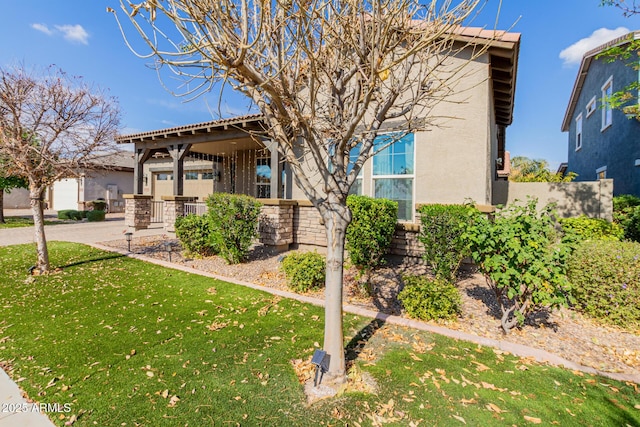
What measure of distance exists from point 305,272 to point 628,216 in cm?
1015

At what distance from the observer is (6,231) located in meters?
13.2

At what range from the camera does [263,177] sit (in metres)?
14.6

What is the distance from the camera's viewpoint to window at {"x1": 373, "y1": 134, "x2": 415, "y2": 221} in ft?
25.5

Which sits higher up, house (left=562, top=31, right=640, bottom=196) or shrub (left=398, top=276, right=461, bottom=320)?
house (left=562, top=31, right=640, bottom=196)

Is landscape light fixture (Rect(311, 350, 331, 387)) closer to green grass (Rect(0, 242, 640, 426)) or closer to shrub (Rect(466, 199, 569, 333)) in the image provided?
green grass (Rect(0, 242, 640, 426))

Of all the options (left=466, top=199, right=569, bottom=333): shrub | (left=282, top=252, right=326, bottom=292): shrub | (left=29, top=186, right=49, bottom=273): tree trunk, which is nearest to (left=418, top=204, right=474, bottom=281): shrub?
(left=466, top=199, right=569, bottom=333): shrub

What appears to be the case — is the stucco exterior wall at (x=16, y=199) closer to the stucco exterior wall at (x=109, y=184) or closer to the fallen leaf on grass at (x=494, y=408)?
the stucco exterior wall at (x=109, y=184)

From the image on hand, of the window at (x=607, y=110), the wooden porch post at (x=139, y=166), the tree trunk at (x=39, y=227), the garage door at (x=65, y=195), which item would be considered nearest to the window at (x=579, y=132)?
the window at (x=607, y=110)

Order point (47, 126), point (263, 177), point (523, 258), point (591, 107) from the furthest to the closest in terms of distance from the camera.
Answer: point (591, 107) < point (263, 177) < point (47, 126) < point (523, 258)

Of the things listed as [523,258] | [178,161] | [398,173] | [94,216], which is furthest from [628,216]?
[94,216]

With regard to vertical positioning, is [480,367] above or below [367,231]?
below

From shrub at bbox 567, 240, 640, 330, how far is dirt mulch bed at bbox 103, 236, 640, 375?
0.65 ft

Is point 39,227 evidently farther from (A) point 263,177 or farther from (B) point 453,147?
(B) point 453,147

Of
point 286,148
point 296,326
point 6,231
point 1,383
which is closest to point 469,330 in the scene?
point 296,326
